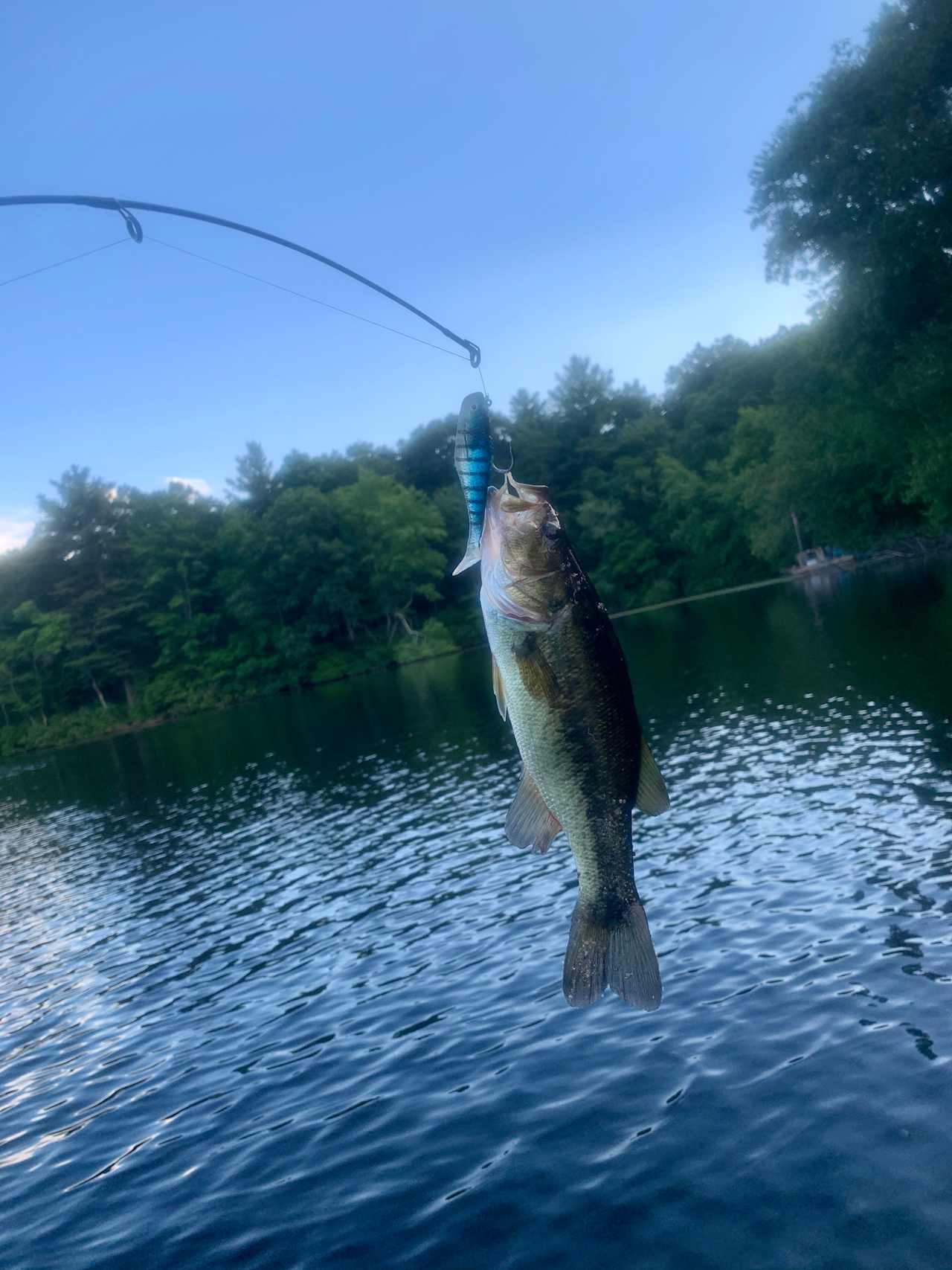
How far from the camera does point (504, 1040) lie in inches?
541

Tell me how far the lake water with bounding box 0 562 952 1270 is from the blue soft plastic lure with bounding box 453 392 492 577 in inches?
319

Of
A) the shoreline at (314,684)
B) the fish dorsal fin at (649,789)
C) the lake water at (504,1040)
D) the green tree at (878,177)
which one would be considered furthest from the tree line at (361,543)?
the fish dorsal fin at (649,789)

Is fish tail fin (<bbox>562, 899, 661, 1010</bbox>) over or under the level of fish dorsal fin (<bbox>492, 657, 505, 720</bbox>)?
under

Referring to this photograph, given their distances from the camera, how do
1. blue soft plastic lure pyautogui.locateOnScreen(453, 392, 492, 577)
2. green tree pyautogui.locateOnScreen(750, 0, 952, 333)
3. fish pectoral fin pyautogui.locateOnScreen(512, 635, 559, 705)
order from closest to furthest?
blue soft plastic lure pyautogui.locateOnScreen(453, 392, 492, 577) < fish pectoral fin pyautogui.locateOnScreen(512, 635, 559, 705) < green tree pyautogui.locateOnScreen(750, 0, 952, 333)

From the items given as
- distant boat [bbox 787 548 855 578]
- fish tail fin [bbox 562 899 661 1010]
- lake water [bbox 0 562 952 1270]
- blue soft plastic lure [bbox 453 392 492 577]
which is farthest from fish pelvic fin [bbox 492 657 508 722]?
distant boat [bbox 787 548 855 578]

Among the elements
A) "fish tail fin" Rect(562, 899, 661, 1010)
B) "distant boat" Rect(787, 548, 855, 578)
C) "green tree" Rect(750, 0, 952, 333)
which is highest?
"green tree" Rect(750, 0, 952, 333)

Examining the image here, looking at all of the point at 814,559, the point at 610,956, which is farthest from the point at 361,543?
the point at 610,956

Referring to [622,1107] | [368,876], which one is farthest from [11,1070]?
[622,1107]

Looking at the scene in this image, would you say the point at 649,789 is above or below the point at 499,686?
below

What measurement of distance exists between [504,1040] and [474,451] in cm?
1186

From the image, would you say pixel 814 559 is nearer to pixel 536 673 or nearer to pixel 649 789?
pixel 649 789

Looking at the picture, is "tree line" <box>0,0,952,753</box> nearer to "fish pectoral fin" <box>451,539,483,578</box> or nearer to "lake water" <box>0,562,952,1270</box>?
"lake water" <box>0,562,952,1270</box>

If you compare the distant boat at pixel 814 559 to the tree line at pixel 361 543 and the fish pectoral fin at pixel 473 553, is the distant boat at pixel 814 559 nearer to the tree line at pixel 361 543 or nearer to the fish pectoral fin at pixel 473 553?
the tree line at pixel 361 543

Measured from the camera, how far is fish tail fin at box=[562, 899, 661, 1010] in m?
3.98
